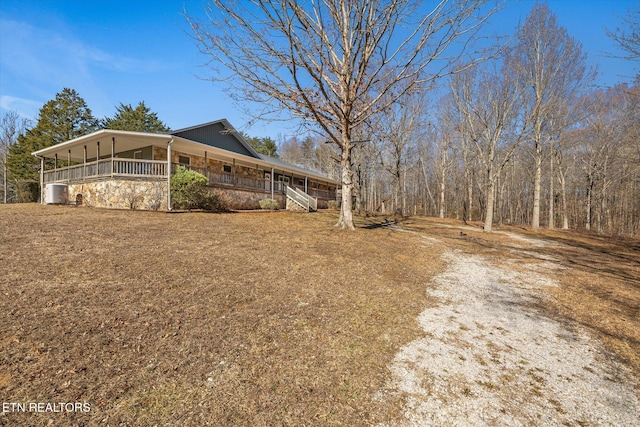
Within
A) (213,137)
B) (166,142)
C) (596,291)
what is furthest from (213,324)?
(213,137)

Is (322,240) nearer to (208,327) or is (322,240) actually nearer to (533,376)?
(208,327)

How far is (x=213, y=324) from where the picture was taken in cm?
314

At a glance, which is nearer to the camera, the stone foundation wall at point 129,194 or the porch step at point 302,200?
the stone foundation wall at point 129,194

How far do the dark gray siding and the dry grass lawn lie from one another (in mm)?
11585

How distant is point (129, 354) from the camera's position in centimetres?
249

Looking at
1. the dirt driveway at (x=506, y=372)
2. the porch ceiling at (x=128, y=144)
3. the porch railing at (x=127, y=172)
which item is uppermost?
the porch ceiling at (x=128, y=144)

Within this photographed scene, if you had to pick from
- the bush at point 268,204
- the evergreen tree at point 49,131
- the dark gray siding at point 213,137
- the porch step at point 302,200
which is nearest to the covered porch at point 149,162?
the dark gray siding at point 213,137

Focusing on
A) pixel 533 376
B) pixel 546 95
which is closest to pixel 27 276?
pixel 533 376

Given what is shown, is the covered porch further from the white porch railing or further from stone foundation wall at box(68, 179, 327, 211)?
stone foundation wall at box(68, 179, 327, 211)

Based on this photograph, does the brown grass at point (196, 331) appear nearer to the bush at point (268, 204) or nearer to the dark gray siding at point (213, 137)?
the bush at point (268, 204)

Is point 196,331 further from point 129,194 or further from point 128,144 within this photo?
point 128,144

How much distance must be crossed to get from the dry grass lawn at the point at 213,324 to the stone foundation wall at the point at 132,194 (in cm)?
679

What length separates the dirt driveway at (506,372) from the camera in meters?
2.17

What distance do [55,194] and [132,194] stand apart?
6.00m
